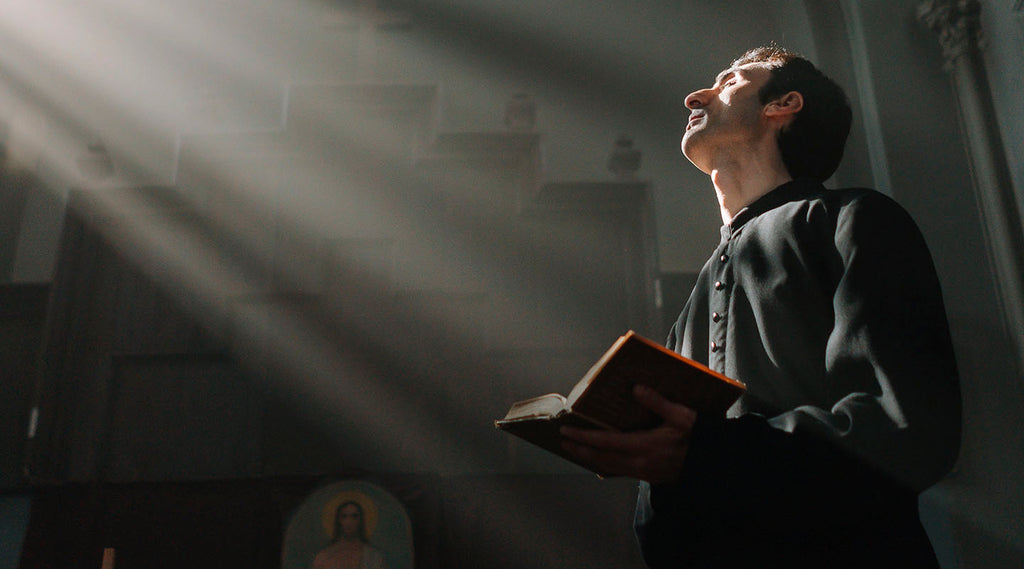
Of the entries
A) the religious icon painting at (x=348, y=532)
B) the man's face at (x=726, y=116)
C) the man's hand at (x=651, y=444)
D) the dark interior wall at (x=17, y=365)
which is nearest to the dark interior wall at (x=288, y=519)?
the religious icon painting at (x=348, y=532)

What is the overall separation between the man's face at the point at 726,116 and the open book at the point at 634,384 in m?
0.78

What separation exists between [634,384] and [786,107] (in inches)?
37.5

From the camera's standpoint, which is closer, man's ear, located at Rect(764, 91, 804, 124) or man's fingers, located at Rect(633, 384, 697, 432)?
man's fingers, located at Rect(633, 384, 697, 432)

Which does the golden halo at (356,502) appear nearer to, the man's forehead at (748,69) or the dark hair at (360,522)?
the dark hair at (360,522)

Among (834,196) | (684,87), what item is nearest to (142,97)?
(684,87)

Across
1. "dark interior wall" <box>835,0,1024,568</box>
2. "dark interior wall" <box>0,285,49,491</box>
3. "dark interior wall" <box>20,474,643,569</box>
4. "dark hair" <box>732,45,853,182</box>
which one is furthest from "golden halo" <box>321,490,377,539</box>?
"dark hair" <box>732,45,853,182</box>

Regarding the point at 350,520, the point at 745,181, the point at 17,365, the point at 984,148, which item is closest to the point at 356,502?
the point at 350,520

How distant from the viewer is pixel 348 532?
407 centimetres

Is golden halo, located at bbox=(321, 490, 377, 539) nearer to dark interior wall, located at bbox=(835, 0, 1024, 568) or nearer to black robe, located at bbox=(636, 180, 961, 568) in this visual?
dark interior wall, located at bbox=(835, 0, 1024, 568)

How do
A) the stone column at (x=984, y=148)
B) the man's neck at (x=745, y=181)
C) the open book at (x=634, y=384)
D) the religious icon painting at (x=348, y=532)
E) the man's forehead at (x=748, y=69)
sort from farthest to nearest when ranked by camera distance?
the religious icon painting at (x=348, y=532)
the stone column at (x=984, y=148)
the man's forehead at (x=748, y=69)
the man's neck at (x=745, y=181)
the open book at (x=634, y=384)

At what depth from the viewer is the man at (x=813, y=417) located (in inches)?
44.5

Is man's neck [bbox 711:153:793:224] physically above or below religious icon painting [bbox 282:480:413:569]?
above

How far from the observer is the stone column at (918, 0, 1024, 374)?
145 inches

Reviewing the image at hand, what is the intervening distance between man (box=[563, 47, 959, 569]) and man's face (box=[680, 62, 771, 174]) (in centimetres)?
31
